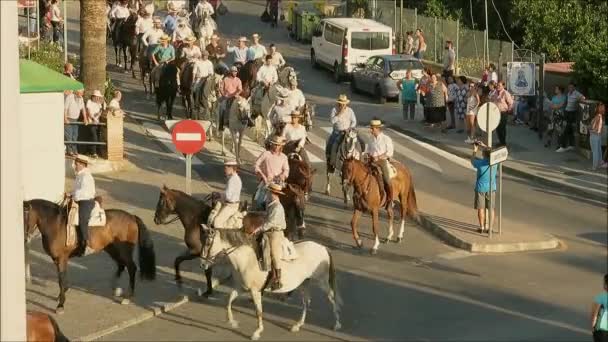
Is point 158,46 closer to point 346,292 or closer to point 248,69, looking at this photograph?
point 248,69

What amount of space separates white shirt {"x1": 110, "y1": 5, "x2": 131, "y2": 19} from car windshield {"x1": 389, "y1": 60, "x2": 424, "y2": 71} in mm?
9333

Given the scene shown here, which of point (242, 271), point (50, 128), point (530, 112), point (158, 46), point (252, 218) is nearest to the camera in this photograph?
point (242, 271)

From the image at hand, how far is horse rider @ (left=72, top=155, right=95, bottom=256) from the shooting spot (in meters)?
20.1

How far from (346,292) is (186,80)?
51.0 feet

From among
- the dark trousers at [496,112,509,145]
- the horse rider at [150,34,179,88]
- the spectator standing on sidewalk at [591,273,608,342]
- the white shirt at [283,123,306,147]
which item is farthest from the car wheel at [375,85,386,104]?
the spectator standing on sidewalk at [591,273,608,342]

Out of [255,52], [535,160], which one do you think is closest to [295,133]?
[535,160]

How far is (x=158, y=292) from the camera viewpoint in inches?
833

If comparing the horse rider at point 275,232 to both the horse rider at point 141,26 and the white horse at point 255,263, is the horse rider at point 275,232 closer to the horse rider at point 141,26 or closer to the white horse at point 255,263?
the white horse at point 255,263

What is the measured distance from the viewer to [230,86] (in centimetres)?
3234

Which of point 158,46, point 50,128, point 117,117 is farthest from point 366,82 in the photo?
point 50,128

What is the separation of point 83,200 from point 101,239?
661mm

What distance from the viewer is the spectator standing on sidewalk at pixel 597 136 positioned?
30.1 meters

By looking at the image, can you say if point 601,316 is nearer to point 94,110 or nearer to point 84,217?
point 84,217

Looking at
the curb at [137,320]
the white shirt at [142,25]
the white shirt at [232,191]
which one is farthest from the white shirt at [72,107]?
the white shirt at [142,25]
